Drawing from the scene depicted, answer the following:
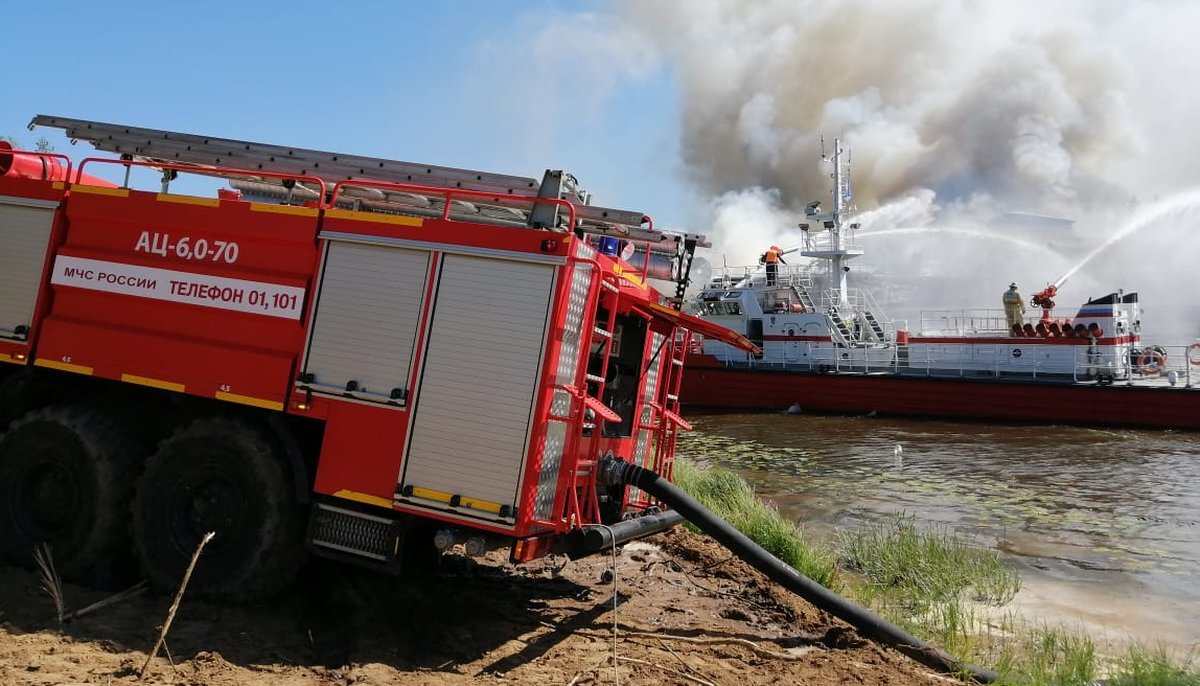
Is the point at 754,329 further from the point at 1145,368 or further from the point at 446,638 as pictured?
the point at 446,638

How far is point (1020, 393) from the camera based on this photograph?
23.3 meters

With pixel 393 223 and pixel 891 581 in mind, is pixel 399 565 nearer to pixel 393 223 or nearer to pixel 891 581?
pixel 393 223

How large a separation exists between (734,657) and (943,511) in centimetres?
821

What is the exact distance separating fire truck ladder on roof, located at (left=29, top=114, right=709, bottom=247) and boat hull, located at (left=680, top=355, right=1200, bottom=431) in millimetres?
20791

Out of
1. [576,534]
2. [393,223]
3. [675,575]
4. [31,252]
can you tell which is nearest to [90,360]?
[31,252]

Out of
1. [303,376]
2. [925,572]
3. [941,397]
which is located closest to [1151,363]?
[941,397]

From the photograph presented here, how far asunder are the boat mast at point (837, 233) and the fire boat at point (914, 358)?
54 millimetres

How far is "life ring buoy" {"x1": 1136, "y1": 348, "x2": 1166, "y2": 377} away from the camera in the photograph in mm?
23612

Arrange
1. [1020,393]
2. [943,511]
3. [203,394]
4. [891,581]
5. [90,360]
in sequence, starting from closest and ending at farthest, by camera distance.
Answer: [203,394] < [90,360] < [891,581] < [943,511] < [1020,393]

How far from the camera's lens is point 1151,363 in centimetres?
2425

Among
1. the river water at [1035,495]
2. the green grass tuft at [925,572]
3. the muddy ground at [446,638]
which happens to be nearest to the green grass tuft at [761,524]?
the green grass tuft at [925,572]

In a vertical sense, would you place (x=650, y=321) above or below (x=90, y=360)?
above

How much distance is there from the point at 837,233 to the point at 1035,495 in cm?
1827

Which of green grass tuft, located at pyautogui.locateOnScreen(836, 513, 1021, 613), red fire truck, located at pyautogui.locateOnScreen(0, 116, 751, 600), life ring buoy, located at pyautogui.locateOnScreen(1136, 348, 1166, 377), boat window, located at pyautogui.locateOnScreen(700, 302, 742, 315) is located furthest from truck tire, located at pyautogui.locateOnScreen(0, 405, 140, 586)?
life ring buoy, located at pyautogui.locateOnScreen(1136, 348, 1166, 377)
